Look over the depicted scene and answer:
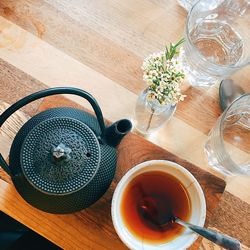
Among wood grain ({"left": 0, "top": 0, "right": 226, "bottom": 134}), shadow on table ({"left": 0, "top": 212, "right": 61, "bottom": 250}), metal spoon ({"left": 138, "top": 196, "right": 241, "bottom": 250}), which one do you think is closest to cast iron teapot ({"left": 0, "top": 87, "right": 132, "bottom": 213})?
metal spoon ({"left": 138, "top": 196, "right": 241, "bottom": 250})

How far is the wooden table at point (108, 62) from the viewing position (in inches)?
39.4

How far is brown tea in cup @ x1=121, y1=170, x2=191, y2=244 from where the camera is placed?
2.85 ft

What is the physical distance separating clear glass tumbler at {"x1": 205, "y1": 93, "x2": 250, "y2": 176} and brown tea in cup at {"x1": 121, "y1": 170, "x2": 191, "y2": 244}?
5.2 inches

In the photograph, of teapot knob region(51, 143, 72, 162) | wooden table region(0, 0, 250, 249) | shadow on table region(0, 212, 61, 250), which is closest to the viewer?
teapot knob region(51, 143, 72, 162)

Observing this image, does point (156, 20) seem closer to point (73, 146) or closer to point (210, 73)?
point (210, 73)

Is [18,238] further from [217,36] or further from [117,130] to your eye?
[217,36]

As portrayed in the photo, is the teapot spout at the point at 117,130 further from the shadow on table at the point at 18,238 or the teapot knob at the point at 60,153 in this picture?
the shadow on table at the point at 18,238

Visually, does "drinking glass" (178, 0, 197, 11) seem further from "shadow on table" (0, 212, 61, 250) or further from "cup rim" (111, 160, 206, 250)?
"shadow on table" (0, 212, 61, 250)

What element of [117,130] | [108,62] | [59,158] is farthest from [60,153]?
[108,62]

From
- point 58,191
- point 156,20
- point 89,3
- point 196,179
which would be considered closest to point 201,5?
point 156,20

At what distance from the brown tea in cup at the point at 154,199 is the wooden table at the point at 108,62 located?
93 millimetres

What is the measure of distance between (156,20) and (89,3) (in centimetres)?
16

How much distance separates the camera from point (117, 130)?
805 mm

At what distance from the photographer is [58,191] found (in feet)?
2.54
